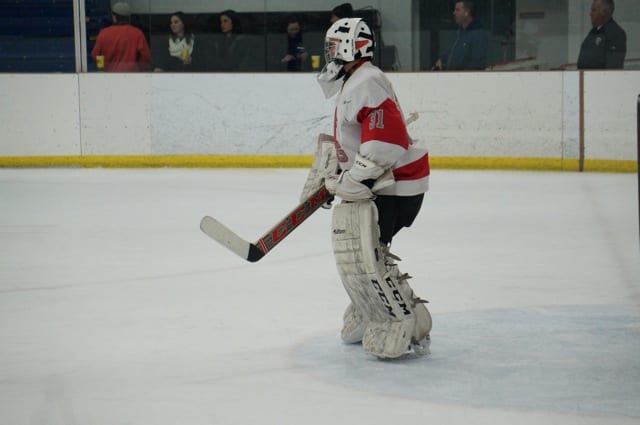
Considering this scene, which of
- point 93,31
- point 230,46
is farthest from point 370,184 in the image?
point 93,31

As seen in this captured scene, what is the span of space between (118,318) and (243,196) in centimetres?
348

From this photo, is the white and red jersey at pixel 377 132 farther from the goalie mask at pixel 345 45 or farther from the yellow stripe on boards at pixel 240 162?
the yellow stripe on boards at pixel 240 162

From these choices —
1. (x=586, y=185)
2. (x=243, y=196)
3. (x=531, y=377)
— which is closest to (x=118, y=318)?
(x=531, y=377)

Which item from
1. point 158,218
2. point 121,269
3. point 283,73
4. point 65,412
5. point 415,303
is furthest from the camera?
point 283,73

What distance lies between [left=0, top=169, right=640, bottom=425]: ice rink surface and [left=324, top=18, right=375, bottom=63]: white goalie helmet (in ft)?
2.88

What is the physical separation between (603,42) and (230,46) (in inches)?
118

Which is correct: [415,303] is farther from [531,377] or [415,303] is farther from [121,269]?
[121,269]

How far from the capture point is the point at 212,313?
12.8ft

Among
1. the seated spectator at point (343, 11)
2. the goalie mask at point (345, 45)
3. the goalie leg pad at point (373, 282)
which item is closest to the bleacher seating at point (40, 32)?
the seated spectator at point (343, 11)

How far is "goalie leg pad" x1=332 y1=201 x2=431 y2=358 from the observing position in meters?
3.11

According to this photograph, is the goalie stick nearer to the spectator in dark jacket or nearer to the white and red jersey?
the white and red jersey

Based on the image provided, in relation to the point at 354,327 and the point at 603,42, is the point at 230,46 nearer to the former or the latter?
the point at 603,42

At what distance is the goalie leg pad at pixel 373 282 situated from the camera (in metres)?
3.11

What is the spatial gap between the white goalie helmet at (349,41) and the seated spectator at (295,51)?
5811 millimetres
